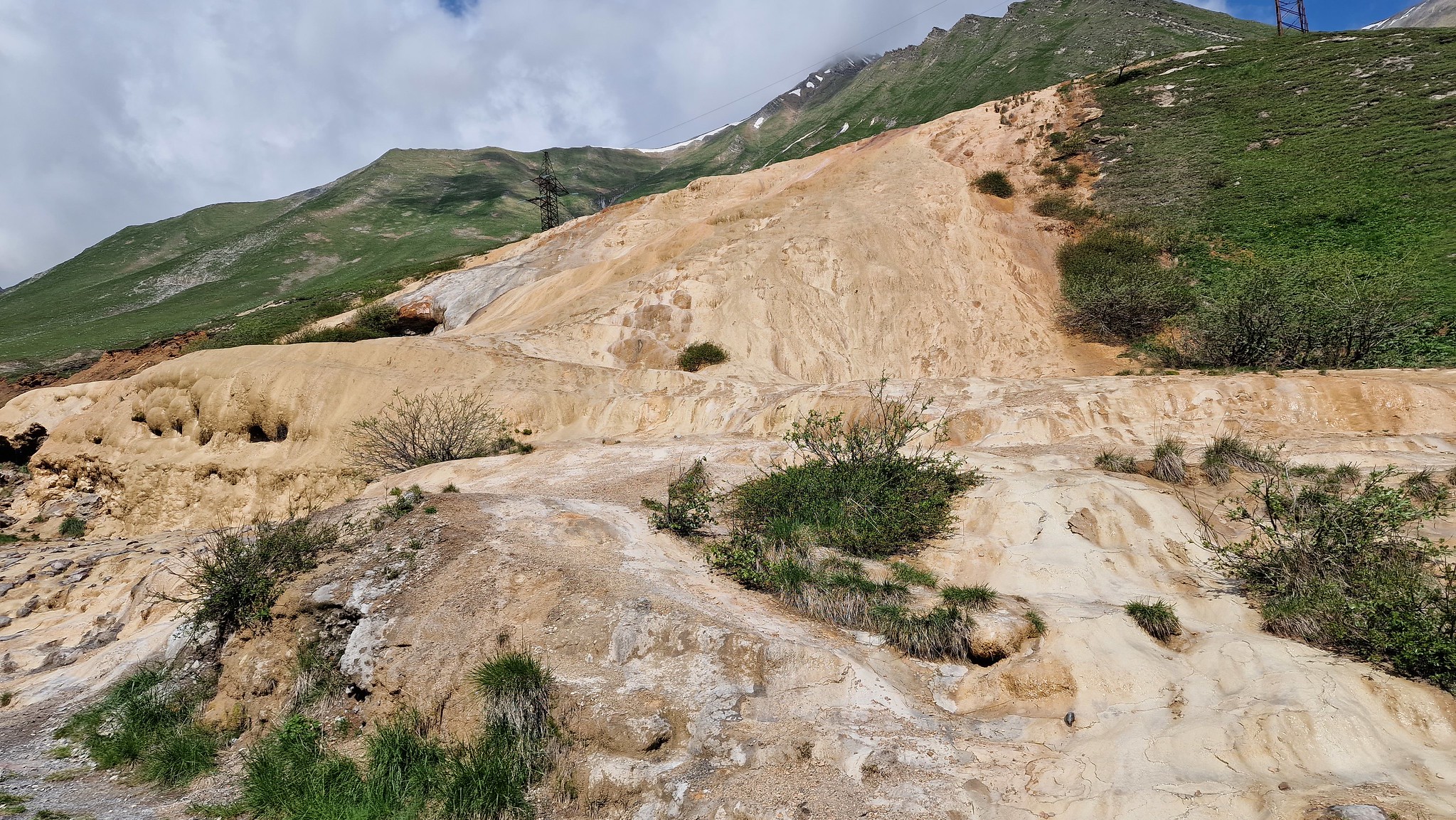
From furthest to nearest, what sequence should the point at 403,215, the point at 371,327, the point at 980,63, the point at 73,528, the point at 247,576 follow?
1. the point at 403,215
2. the point at 980,63
3. the point at 371,327
4. the point at 73,528
5. the point at 247,576

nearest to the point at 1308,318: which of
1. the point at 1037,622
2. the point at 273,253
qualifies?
the point at 1037,622

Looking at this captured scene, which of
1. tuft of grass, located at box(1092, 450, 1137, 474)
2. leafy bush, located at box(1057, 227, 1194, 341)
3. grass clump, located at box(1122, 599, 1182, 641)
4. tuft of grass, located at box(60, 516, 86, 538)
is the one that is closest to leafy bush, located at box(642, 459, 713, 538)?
grass clump, located at box(1122, 599, 1182, 641)

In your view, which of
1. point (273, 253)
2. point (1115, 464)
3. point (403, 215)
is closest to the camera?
point (1115, 464)

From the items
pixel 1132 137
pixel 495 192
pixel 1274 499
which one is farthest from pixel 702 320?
pixel 495 192

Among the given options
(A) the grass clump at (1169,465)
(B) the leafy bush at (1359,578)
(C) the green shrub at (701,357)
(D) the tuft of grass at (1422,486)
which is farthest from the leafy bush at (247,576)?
(C) the green shrub at (701,357)

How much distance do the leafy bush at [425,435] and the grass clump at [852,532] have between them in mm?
9355

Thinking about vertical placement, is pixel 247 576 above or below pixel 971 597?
above

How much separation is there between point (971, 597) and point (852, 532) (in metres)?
2.37

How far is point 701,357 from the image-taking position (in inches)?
950

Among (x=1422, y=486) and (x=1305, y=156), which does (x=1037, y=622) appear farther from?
(x=1305, y=156)

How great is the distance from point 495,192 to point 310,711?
4467 inches

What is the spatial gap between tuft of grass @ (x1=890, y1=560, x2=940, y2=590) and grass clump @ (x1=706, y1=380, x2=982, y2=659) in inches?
0.7

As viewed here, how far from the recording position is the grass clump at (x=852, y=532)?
7.11 meters

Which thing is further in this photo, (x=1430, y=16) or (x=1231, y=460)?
(x=1430, y=16)
